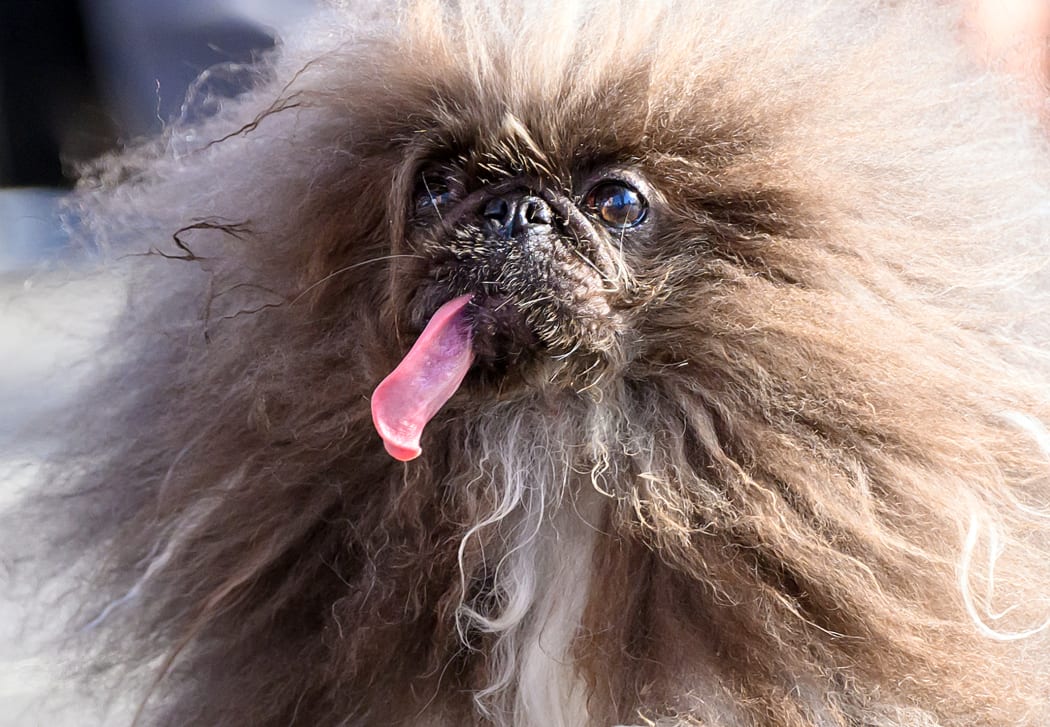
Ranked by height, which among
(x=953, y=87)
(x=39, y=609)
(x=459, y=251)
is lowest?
(x=39, y=609)

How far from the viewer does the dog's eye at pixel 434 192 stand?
1.07m

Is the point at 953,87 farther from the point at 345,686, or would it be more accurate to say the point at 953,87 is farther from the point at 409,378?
the point at 345,686

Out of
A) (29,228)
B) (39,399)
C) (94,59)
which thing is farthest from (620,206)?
(94,59)

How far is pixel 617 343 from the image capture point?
104cm

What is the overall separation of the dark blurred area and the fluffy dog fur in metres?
0.79

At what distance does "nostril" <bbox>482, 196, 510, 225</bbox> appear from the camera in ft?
3.37

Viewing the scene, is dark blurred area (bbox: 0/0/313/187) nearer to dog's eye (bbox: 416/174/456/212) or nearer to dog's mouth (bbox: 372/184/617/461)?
dog's eye (bbox: 416/174/456/212)

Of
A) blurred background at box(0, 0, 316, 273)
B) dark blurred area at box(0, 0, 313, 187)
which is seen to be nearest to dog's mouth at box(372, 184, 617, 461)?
blurred background at box(0, 0, 316, 273)

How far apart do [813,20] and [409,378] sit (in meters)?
0.61

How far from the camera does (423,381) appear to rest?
987mm

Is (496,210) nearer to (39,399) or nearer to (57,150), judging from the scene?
(39,399)

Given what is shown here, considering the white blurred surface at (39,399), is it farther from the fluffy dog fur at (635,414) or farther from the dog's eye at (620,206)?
the dog's eye at (620,206)

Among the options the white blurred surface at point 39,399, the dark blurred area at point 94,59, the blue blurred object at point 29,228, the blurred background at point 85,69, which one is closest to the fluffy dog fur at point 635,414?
the white blurred surface at point 39,399

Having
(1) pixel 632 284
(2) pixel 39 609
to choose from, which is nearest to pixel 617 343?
(1) pixel 632 284
